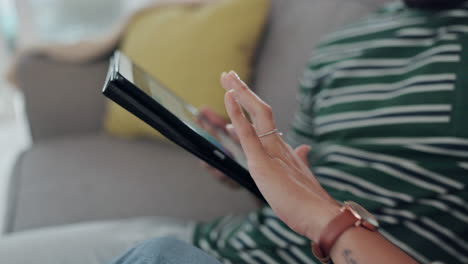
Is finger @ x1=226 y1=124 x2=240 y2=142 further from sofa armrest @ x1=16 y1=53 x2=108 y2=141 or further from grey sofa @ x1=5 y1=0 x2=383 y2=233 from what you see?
sofa armrest @ x1=16 y1=53 x2=108 y2=141

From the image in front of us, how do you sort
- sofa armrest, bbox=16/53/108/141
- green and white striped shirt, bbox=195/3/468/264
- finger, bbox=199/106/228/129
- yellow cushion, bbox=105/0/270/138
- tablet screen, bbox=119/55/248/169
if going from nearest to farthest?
tablet screen, bbox=119/55/248/169
green and white striped shirt, bbox=195/3/468/264
finger, bbox=199/106/228/129
yellow cushion, bbox=105/0/270/138
sofa armrest, bbox=16/53/108/141

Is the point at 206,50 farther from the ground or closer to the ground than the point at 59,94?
farther from the ground

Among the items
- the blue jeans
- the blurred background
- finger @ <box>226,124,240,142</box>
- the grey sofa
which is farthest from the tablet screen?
the blurred background

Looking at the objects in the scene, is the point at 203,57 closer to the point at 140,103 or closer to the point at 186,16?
the point at 186,16

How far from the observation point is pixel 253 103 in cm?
52

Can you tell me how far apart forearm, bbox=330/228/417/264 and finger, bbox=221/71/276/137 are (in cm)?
14

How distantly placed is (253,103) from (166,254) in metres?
0.19

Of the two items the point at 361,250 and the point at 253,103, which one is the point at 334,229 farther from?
the point at 253,103

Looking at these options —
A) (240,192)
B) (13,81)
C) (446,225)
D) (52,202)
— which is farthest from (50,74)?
(446,225)

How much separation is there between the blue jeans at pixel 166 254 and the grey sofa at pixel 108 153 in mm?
450

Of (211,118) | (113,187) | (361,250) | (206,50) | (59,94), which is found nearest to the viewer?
(361,250)

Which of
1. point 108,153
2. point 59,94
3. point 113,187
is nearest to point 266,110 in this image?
point 113,187

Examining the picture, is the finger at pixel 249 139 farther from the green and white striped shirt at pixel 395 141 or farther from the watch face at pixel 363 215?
the green and white striped shirt at pixel 395 141

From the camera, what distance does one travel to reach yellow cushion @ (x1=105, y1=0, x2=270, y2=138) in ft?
3.86
